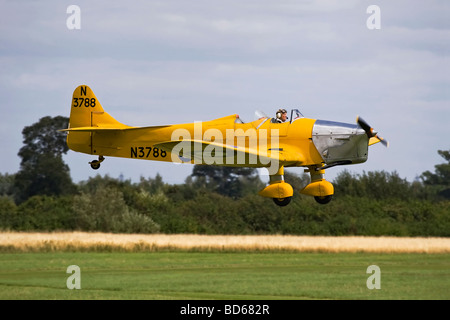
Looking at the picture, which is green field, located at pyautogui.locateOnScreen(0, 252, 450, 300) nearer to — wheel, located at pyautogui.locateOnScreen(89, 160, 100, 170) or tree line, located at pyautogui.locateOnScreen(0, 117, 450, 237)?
tree line, located at pyautogui.locateOnScreen(0, 117, 450, 237)

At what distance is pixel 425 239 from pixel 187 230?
784 inches

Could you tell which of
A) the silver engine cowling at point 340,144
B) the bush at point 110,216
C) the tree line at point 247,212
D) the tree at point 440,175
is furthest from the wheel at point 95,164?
the tree at point 440,175

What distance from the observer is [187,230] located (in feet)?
237

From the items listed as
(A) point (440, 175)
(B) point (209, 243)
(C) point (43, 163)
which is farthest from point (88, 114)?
(A) point (440, 175)

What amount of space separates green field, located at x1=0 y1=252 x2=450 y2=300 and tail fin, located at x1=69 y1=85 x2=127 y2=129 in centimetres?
2225

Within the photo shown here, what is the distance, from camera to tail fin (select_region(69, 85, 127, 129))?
93.3 ft

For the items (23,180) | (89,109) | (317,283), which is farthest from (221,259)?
(89,109)

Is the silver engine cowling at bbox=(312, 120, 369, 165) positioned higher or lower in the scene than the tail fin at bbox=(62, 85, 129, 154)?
lower

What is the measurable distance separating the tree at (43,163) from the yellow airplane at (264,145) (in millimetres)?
57827

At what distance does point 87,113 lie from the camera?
2859 centimetres

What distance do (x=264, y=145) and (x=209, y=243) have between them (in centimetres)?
4503

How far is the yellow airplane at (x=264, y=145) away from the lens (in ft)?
78.5

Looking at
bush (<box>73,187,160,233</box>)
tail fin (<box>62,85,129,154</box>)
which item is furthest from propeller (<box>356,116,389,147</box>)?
bush (<box>73,187,160,233</box>)
